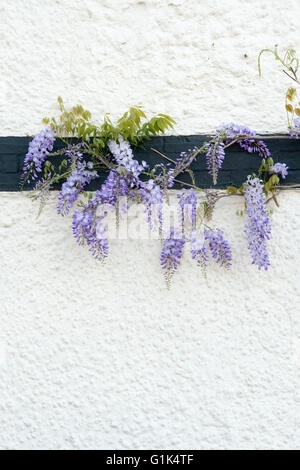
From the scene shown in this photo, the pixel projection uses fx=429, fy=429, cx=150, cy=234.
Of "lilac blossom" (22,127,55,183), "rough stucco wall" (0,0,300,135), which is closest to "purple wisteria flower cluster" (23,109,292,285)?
"lilac blossom" (22,127,55,183)

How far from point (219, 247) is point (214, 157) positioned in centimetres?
44

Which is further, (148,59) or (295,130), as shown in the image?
(148,59)

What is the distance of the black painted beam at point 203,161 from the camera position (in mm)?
2154

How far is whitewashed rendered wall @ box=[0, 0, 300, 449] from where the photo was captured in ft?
6.69

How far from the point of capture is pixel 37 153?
7.02 feet

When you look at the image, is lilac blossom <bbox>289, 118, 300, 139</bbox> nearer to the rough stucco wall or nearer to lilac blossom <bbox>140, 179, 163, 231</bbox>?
the rough stucco wall

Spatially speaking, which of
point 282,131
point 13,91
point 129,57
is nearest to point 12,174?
point 13,91

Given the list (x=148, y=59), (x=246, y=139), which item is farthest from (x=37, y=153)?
(x=246, y=139)

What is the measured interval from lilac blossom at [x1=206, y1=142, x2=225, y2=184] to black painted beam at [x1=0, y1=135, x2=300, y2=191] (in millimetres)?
28

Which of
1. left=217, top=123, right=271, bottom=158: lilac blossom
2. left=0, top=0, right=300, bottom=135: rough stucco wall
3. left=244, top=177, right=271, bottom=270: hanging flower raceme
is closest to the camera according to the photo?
left=244, top=177, right=271, bottom=270: hanging flower raceme

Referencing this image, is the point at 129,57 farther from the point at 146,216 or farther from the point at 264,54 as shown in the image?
A: the point at 146,216

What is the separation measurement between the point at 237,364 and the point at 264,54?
159cm

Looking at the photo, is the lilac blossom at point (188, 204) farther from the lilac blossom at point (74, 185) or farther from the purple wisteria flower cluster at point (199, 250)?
the lilac blossom at point (74, 185)

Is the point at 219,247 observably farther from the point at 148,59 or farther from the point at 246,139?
the point at 148,59
